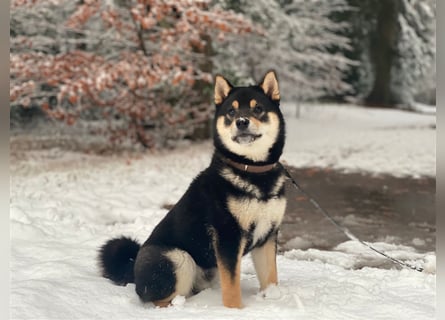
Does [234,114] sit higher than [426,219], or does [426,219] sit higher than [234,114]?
[234,114]

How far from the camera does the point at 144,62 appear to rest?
444 inches

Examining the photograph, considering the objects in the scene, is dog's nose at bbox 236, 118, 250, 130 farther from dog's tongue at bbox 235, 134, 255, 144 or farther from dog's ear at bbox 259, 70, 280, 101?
dog's ear at bbox 259, 70, 280, 101

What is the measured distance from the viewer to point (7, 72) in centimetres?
192

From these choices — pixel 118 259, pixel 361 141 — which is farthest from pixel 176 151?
pixel 118 259

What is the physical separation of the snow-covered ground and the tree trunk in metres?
14.5

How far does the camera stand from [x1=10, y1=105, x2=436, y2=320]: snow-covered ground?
3.71m

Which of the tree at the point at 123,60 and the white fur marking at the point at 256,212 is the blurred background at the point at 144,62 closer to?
the tree at the point at 123,60

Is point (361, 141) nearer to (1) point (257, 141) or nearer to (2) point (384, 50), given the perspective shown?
(1) point (257, 141)

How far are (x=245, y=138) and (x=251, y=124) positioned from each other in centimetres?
12

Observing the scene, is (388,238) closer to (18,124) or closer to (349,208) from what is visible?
(349,208)

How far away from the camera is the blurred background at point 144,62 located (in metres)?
10.9

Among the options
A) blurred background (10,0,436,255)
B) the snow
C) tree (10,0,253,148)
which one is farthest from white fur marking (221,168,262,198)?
the snow

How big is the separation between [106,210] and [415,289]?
4.65 metres

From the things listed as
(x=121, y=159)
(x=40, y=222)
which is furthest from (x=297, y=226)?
(x=121, y=159)
